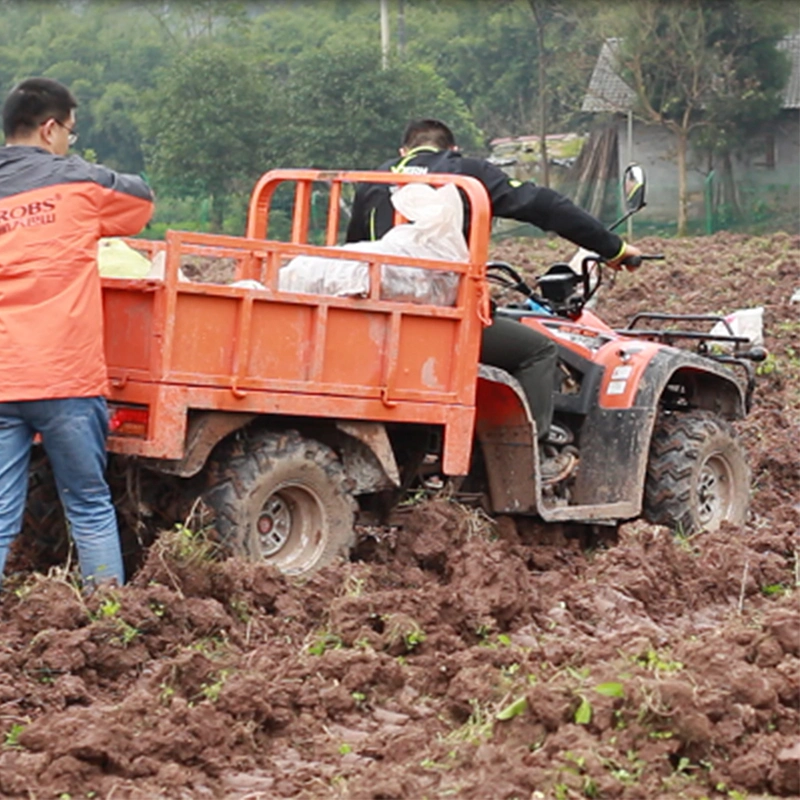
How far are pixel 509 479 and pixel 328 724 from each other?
2975 millimetres

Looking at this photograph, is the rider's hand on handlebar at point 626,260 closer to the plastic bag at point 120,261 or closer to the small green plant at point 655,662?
the plastic bag at point 120,261

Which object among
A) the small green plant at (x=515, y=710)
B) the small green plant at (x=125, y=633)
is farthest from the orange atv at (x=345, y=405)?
the small green plant at (x=515, y=710)

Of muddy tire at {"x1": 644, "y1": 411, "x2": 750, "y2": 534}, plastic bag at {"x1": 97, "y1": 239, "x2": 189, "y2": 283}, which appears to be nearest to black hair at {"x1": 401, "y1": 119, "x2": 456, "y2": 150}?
plastic bag at {"x1": 97, "y1": 239, "x2": 189, "y2": 283}

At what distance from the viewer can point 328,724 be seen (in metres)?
5.61

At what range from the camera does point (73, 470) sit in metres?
6.83

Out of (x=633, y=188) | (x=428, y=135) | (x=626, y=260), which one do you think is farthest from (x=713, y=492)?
(x=428, y=135)

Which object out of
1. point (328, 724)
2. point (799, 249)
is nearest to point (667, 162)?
point (799, 249)

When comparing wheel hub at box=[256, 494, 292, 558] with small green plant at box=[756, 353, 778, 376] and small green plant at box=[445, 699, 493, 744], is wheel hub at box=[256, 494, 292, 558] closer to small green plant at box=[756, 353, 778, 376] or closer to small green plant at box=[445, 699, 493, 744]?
small green plant at box=[445, 699, 493, 744]

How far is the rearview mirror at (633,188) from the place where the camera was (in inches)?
314

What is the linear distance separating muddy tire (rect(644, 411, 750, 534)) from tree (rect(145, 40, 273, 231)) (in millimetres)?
33877

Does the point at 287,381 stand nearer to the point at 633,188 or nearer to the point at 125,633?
the point at 125,633

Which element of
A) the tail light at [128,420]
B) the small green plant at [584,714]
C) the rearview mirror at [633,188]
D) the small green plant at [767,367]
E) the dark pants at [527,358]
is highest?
the rearview mirror at [633,188]

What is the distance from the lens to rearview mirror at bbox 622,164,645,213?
7973 millimetres

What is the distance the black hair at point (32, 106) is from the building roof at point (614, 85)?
40.4m
